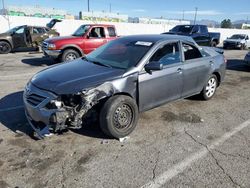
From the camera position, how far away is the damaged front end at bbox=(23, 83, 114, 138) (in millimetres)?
3527

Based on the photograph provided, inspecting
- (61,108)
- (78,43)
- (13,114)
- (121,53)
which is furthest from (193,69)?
(78,43)

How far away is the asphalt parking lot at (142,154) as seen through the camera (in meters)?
3.05

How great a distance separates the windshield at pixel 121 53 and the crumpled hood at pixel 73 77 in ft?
0.81

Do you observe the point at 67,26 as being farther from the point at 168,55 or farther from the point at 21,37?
the point at 168,55

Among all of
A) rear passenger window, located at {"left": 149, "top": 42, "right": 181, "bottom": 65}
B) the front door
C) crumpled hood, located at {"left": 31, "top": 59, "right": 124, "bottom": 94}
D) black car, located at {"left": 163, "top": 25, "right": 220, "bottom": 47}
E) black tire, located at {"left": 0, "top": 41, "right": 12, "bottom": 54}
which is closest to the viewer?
crumpled hood, located at {"left": 31, "top": 59, "right": 124, "bottom": 94}

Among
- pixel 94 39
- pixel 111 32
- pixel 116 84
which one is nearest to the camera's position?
pixel 116 84

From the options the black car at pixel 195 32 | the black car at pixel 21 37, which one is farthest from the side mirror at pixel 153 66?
the black car at pixel 21 37

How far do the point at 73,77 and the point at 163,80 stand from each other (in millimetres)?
1656

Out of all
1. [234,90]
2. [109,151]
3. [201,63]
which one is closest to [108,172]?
[109,151]

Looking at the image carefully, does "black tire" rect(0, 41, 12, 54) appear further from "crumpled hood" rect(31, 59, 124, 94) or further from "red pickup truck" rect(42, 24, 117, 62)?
"crumpled hood" rect(31, 59, 124, 94)

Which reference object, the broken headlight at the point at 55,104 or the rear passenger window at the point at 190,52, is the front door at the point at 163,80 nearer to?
the rear passenger window at the point at 190,52

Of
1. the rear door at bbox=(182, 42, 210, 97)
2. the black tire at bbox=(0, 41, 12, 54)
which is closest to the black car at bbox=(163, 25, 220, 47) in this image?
the black tire at bbox=(0, 41, 12, 54)

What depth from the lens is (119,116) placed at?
13.0 feet

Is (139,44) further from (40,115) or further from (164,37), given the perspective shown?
(40,115)
